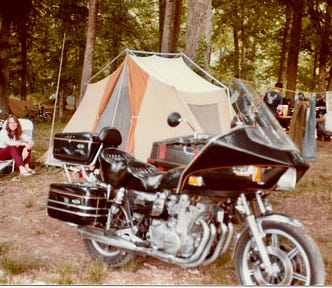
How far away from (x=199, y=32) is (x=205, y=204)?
6.19 meters

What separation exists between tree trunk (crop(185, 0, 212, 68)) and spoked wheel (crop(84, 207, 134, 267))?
5.58 meters

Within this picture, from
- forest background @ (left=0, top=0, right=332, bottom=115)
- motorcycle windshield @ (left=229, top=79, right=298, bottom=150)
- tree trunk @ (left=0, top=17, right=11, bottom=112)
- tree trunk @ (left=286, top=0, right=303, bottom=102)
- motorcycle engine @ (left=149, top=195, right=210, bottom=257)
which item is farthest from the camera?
tree trunk @ (left=286, top=0, right=303, bottom=102)

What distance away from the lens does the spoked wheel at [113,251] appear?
3684mm

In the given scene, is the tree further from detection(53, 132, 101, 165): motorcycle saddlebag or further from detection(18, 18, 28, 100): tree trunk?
detection(53, 132, 101, 165): motorcycle saddlebag

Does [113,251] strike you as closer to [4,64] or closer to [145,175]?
[145,175]

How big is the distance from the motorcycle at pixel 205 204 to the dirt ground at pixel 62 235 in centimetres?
Answer: 22

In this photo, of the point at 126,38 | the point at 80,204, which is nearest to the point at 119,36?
the point at 126,38

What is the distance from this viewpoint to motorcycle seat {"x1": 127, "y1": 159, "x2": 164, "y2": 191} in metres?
3.41

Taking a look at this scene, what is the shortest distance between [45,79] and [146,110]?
47.8 feet

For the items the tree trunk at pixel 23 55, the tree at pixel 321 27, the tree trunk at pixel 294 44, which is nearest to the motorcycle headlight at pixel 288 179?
the tree trunk at pixel 294 44

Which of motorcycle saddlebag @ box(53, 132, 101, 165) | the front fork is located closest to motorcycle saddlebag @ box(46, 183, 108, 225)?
motorcycle saddlebag @ box(53, 132, 101, 165)

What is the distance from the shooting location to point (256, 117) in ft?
10.1

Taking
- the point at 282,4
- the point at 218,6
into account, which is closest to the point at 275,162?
the point at 282,4

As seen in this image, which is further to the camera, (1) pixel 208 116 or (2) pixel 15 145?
(1) pixel 208 116
